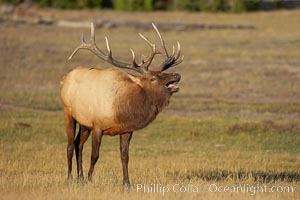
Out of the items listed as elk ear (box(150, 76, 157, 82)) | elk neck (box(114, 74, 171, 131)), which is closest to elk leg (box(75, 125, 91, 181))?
elk neck (box(114, 74, 171, 131))

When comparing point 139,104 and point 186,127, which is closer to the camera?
point 139,104

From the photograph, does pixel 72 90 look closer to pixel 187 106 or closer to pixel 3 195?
pixel 3 195

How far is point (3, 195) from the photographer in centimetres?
1238

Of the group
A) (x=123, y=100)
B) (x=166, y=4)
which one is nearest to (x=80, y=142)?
(x=123, y=100)

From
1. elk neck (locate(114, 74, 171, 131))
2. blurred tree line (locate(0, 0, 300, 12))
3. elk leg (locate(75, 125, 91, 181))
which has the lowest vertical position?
blurred tree line (locate(0, 0, 300, 12))

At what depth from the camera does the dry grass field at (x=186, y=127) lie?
13.7 meters

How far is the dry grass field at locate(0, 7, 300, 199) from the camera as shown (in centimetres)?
1371

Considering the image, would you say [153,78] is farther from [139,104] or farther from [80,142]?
[80,142]

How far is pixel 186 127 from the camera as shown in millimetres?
22781

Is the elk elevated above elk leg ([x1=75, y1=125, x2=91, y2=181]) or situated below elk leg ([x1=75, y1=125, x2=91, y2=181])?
above

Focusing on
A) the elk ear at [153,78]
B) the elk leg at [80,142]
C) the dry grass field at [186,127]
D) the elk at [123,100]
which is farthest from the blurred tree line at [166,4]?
the elk ear at [153,78]

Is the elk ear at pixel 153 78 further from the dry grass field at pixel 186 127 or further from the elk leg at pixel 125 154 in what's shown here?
the dry grass field at pixel 186 127

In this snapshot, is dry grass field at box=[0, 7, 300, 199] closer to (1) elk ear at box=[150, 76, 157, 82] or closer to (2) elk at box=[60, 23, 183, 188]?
(2) elk at box=[60, 23, 183, 188]

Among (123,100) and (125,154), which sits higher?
(123,100)
